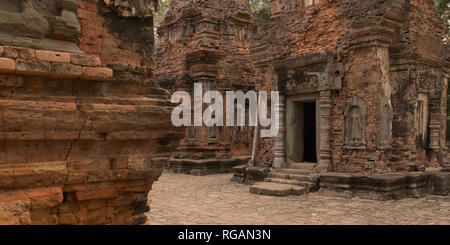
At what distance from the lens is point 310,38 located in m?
10.2

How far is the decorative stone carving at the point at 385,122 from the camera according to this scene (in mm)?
8805

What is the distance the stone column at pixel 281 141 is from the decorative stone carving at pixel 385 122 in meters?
2.80

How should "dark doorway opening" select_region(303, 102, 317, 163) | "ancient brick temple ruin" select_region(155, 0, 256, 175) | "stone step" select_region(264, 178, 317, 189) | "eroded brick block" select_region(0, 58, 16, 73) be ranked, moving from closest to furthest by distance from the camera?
"eroded brick block" select_region(0, 58, 16, 73) → "stone step" select_region(264, 178, 317, 189) → "dark doorway opening" select_region(303, 102, 317, 163) → "ancient brick temple ruin" select_region(155, 0, 256, 175)

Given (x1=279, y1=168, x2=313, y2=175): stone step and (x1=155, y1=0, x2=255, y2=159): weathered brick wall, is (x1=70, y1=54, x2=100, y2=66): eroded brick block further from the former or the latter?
(x1=155, y1=0, x2=255, y2=159): weathered brick wall

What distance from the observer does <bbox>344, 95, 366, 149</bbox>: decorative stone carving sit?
8.91 m

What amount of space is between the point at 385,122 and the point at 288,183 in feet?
9.03

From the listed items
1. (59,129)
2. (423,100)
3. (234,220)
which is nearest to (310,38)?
(423,100)

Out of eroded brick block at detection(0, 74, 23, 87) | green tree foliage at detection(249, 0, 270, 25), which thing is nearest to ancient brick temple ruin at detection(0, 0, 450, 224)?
eroded brick block at detection(0, 74, 23, 87)

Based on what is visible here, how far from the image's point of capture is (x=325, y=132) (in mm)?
9594

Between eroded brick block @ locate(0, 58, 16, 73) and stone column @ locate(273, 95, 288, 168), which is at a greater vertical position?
eroded brick block @ locate(0, 58, 16, 73)

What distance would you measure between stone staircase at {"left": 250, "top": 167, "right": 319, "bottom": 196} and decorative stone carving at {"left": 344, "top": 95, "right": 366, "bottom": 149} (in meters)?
1.21

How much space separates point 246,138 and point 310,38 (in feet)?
21.5

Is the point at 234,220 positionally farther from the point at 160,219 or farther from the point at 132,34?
the point at 132,34

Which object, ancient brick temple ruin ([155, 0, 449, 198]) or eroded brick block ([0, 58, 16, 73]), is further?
ancient brick temple ruin ([155, 0, 449, 198])
